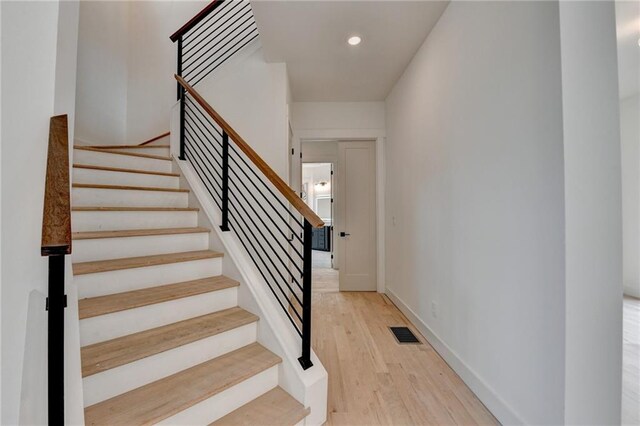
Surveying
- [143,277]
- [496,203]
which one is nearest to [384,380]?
[496,203]

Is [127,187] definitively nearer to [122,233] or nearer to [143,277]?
[122,233]

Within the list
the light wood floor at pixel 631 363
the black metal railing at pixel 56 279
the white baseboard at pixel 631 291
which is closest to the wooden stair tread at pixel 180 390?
the black metal railing at pixel 56 279

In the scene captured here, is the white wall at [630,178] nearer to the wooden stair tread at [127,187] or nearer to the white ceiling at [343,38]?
the white ceiling at [343,38]

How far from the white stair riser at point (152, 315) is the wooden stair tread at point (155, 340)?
31 millimetres

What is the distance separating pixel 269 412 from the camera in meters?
1.29

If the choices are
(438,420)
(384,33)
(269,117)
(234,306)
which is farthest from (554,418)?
(269,117)

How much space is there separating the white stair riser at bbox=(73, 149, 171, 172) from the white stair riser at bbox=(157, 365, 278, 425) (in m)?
2.19

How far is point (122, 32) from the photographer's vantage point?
3.79 metres

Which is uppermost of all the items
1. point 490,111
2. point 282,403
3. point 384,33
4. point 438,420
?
point 384,33

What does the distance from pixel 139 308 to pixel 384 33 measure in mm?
2777

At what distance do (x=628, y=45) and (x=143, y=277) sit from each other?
2618 mm

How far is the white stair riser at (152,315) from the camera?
1268 millimetres

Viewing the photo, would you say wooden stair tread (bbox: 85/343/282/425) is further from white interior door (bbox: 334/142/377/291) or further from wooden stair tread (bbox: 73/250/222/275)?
white interior door (bbox: 334/142/377/291)

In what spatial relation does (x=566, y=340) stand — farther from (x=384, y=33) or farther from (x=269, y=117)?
(x=269, y=117)
